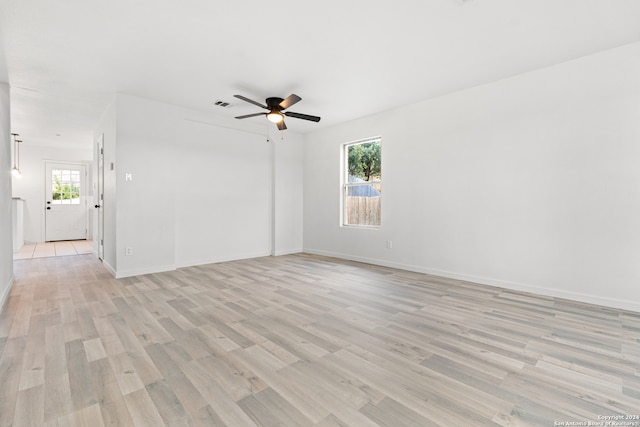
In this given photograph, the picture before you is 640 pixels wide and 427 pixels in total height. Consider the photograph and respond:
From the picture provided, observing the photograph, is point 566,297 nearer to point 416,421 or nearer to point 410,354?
point 410,354

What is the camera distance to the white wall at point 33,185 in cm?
789

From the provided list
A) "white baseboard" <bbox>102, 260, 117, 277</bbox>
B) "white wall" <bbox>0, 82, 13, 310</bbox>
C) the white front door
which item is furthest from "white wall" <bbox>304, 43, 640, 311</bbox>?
the white front door

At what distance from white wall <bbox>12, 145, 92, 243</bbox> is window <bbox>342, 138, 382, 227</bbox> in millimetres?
7099

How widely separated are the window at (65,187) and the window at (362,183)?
8.14 meters

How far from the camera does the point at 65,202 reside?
8.55 meters

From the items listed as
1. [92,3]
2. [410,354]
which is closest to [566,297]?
[410,354]

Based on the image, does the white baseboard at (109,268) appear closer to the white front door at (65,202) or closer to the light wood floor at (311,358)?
the light wood floor at (311,358)

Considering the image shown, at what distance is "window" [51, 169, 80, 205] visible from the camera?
8391 mm

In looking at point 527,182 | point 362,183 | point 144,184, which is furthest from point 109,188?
point 527,182

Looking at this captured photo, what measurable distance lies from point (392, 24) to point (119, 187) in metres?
4.22

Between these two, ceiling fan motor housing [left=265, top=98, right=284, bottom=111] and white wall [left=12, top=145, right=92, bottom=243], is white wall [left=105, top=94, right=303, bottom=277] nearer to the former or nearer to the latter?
ceiling fan motor housing [left=265, top=98, right=284, bottom=111]

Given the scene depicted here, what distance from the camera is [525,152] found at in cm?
369

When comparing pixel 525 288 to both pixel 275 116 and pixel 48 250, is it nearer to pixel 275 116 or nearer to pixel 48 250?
pixel 275 116

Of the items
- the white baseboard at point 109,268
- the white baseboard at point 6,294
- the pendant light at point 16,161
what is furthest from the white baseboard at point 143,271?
the pendant light at point 16,161
